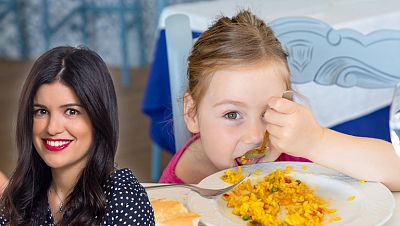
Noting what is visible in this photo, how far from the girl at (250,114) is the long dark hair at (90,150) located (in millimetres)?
304

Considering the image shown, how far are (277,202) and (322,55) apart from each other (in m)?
0.76

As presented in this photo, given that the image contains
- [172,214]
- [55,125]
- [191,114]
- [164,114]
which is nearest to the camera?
[55,125]

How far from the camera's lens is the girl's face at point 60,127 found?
0.95m

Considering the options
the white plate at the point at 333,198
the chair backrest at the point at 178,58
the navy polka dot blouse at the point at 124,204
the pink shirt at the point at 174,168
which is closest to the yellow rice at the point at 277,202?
the white plate at the point at 333,198

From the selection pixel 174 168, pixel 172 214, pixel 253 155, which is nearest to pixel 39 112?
pixel 172 214

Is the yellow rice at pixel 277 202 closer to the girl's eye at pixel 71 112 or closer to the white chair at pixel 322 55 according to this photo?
the girl's eye at pixel 71 112

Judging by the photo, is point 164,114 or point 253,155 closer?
point 253,155

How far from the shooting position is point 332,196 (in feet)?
4.03

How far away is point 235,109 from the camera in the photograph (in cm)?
134

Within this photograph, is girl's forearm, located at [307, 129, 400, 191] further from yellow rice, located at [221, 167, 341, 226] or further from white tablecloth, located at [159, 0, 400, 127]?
white tablecloth, located at [159, 0, 400, 127]

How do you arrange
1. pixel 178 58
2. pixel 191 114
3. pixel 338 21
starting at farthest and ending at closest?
1. pixel 338 21
2. pixel 178 58
3. pixel 191 114

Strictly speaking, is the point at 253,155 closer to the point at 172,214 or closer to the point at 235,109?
the point at 235,109

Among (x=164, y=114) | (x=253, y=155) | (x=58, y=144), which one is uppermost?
(x=58, y=144)

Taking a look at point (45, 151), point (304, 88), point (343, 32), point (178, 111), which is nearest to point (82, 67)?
point (45, 151)
